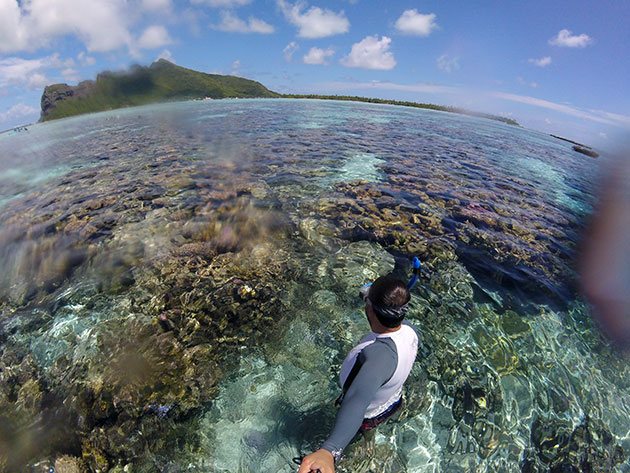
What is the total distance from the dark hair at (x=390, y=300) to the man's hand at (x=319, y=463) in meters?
1.42

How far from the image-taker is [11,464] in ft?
14.7

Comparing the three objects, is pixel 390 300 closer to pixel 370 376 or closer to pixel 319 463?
pixel 370 376

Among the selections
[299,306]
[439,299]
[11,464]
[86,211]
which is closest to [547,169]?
[439,299]

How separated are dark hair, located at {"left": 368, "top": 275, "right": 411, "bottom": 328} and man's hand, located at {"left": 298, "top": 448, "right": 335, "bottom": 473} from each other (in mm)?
1420

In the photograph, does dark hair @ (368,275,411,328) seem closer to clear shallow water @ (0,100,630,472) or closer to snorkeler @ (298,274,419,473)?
snorkeler @ (298,274,419,473)

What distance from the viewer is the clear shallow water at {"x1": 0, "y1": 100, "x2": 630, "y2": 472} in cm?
486

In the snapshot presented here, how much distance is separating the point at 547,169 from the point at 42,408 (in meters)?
36.7

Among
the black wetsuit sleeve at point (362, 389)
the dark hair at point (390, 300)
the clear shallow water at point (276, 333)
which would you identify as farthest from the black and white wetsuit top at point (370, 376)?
the clear shallow water at point (276, 333)

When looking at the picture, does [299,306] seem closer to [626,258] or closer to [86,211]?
[86,211]

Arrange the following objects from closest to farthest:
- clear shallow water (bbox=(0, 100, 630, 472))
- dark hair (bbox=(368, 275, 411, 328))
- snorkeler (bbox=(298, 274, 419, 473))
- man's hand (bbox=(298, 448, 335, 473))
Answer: man's hand (bbox=(298, 448, 335, 473)) < snorkeler (bbox=(298, 274, 419, 473)) < dark hair (bbox=(368, 275, 411, 328)) < clear shallow water (bbox=(0, 100, 630, 472))

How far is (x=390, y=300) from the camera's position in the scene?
3.57 m

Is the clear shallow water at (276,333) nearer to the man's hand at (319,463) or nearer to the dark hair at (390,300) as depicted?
the man's hand at (319,463)

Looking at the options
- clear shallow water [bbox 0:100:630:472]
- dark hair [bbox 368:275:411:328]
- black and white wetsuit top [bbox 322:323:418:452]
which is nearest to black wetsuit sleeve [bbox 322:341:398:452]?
black and white wetsuit top [bbox 322:323:418:452]

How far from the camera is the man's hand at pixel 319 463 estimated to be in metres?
2.95
